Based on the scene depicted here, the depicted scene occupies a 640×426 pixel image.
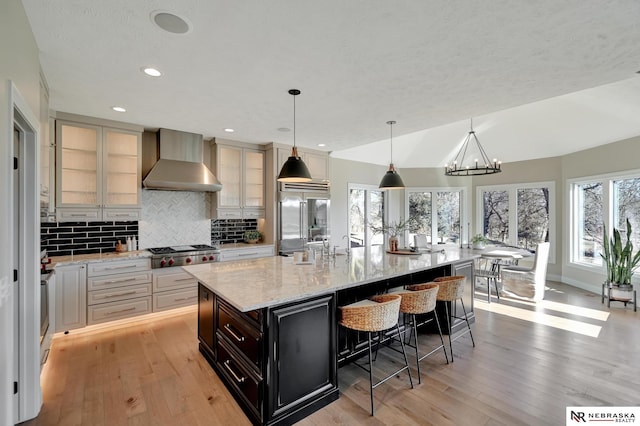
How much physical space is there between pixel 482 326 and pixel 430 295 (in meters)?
1.78

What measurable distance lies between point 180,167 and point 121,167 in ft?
2.40

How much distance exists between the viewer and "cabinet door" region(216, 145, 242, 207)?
4895 mm

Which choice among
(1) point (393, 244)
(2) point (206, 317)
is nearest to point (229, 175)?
(2) point (206, 317)

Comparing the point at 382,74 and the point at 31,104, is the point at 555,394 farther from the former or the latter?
the point at 31,104

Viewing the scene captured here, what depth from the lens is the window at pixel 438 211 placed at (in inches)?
296

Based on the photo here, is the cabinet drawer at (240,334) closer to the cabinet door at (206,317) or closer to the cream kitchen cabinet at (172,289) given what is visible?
the cabinet door at (206,317)

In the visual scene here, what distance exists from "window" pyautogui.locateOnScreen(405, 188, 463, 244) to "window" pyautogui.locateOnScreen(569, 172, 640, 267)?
2.24 meters

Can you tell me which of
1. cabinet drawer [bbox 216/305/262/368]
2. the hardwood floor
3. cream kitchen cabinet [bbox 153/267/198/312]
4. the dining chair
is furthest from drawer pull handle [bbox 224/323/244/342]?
the dining chair

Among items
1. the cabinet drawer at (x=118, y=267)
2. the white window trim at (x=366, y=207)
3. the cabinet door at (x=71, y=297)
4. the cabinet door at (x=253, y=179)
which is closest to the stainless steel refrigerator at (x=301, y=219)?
the cabinet door at (x=253, y=179)

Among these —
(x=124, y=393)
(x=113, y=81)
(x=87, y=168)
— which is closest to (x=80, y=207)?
(x=87, y=168)

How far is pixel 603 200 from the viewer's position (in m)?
5.17

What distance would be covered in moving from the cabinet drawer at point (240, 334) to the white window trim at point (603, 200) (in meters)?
6.02

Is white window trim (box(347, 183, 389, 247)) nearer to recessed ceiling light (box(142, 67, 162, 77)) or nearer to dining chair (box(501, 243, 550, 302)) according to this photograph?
dining chair (box(501, 243, 550, 302))

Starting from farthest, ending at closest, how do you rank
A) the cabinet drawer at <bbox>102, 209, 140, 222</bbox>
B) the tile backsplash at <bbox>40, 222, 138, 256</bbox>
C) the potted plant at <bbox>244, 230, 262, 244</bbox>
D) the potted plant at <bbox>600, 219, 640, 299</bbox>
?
the potted plant at <bbox>244, 230, 262, 244</bbox> < the potted plant at <bbox>600, 219, 640, 299</bbox> < the cabinet drawer at <bbox>102, 209, 140, 222</bbox> < the tile backsplash at <bbox>40, 222, 138, 256</bbox>
